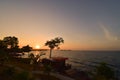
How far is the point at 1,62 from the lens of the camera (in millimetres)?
60781

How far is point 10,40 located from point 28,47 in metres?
13.1

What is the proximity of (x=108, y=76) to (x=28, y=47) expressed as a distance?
9097 centimetres

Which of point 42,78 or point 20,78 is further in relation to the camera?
point 42,78

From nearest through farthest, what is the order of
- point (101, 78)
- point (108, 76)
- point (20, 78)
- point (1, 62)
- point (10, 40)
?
point (20, 78) → point (101, 78) → point (108, 76) → point (1, 62) → point (10, 40)

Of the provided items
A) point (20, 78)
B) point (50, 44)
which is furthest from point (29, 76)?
point (50, 44)

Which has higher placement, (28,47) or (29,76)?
(28,47)

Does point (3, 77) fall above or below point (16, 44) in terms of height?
below

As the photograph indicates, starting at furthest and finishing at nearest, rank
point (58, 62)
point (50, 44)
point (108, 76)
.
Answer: point (50, 44)
point (58, 62)
point (108, 76)

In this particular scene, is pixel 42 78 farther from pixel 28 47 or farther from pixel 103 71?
pixel 28 47

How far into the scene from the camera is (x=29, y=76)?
71.7 feet

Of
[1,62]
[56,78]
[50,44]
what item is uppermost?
[50,44]

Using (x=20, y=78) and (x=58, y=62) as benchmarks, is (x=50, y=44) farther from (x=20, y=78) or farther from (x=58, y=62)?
(x=20, y=78)

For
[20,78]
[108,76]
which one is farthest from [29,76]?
[108,76]

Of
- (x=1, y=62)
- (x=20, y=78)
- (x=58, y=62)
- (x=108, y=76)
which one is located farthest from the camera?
(x=58, y=62)
